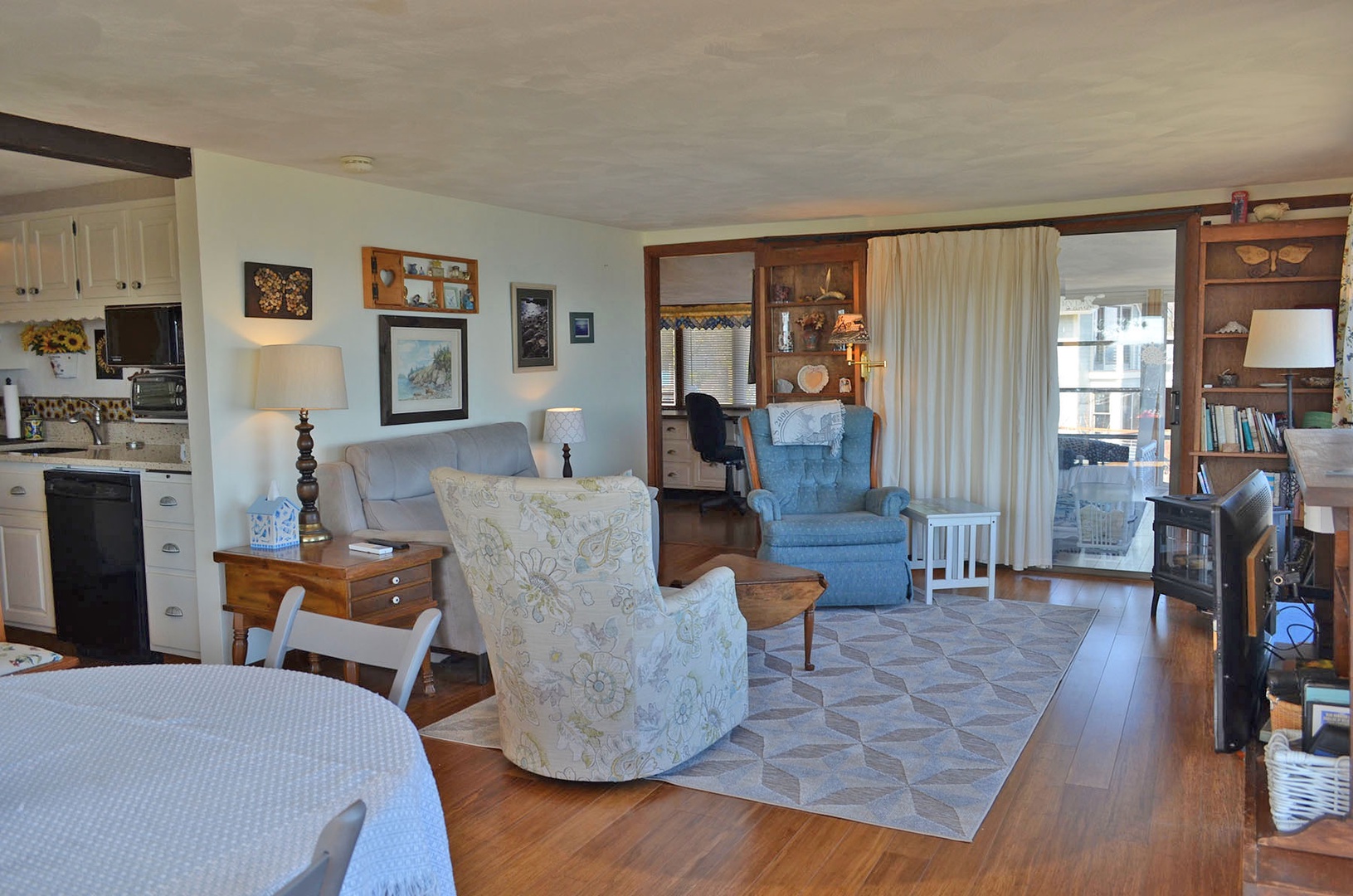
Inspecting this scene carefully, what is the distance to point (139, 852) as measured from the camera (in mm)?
1200

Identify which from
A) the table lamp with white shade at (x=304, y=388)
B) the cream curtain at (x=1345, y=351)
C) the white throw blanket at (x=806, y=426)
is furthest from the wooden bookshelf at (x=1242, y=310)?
the table lamp with white shade at (x=304, y=388)

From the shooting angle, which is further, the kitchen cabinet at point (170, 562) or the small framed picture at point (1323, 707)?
the kitchen cabinet at point (170, 562)

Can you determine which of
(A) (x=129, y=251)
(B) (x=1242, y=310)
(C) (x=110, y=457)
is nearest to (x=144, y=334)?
(A) (x=129, y=251)

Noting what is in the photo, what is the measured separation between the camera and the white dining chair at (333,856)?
98 cm

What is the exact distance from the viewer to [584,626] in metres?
2.95

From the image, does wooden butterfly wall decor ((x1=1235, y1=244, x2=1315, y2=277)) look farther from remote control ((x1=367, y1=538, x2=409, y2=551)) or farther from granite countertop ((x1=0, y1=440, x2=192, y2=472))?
granite countertop ((x1=0, y1=440, x2=192, y2=472))

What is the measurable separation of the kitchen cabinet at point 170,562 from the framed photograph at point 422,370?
1071 mm

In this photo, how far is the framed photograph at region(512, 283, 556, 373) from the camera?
6014 millimetres

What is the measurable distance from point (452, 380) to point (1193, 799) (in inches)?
160

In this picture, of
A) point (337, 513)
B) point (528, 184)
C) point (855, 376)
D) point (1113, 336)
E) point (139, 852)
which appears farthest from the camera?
point (855, 376)

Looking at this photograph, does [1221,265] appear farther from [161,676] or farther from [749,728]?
[161,676]

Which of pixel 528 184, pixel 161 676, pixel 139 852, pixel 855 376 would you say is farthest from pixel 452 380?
pixel 139 852

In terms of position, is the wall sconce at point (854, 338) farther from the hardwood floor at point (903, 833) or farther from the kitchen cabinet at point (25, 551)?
the kitchen cabinet at point (25, 551)

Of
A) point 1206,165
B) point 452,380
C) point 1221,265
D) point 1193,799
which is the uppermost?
point 1206,165
